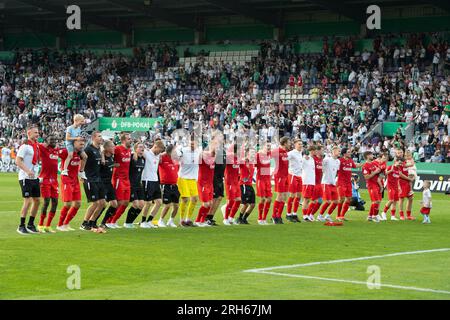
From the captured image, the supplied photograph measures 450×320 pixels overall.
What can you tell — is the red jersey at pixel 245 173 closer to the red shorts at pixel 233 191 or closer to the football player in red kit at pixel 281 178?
the red shorts at pixel 233 191

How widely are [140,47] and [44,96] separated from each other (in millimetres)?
7921

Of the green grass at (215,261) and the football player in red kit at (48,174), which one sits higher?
the football player in red kit at (48,174)

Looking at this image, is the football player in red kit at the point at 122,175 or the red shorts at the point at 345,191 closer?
the football player in red kit at the point at 122,175

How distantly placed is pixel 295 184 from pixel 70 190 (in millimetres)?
7022

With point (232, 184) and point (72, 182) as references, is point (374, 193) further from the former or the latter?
point (72, 182)

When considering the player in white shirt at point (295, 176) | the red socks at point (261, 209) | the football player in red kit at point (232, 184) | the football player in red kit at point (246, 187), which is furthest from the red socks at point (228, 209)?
the player in white shirt at point (295, 176)

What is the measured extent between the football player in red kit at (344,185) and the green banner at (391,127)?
786 inches

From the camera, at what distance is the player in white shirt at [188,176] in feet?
69.8

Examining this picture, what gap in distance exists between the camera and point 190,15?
59.9m

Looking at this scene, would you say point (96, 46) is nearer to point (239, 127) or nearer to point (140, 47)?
point (140, 47)

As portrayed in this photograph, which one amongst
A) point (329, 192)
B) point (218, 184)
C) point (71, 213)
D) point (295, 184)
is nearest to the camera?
point (71, 213)

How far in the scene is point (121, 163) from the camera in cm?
2008

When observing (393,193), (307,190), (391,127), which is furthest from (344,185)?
(391,127)

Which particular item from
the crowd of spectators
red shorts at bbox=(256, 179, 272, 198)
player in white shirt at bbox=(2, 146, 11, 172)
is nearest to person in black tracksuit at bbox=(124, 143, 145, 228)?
red shorts at bbox=(256, 179, 272, 198)
